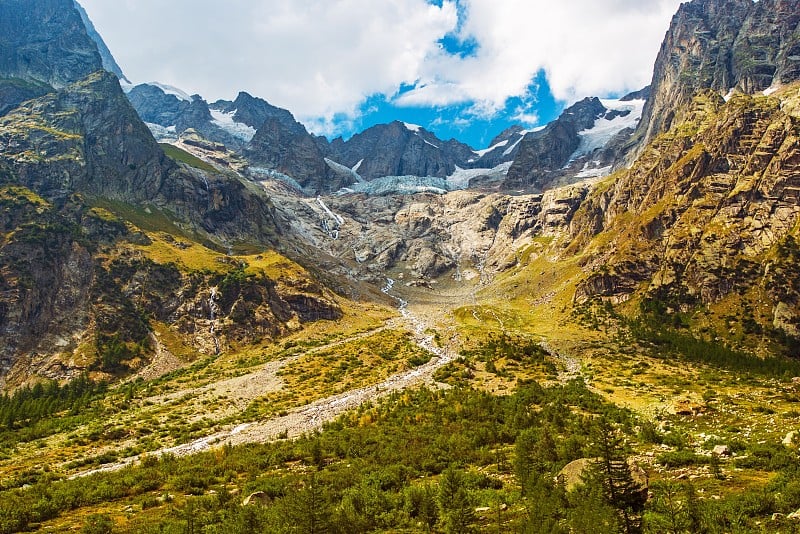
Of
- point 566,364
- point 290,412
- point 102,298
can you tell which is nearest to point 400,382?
point 290,412

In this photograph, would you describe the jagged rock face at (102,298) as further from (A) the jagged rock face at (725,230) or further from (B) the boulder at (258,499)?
(A) the jagged rock face at (725,230)

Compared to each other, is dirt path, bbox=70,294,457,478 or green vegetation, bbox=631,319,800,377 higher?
dirt path, bbox=70,294,457,478

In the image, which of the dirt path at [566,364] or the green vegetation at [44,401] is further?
the dirt path at [566,364]

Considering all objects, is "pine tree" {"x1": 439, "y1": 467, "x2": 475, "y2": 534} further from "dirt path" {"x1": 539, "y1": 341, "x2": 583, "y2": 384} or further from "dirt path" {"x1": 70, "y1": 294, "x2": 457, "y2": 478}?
"dirt path" {"x1": 539, "y1": 341, "x2": 583, "y2": 384}

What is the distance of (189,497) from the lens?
30.2 m

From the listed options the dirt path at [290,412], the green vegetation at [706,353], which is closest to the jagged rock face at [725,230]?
the green vegetation at [706,353]

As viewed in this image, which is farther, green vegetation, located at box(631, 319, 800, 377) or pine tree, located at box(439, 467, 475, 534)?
green vegetation, located at box(631, 319, 800, 377)

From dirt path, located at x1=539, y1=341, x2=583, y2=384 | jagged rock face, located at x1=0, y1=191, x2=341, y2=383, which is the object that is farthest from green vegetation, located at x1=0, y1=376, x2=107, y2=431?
dirt path, located at x1=539, y1=341, x2=583, y2=384

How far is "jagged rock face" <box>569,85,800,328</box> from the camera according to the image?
14525 cm

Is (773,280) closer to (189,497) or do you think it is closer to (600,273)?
(600,273)

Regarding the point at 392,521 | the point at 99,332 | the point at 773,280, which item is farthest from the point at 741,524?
the point at 773,280

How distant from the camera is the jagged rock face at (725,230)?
145m

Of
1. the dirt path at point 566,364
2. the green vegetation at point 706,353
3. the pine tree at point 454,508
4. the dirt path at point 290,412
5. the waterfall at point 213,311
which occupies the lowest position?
the green vegetation at point 706,353

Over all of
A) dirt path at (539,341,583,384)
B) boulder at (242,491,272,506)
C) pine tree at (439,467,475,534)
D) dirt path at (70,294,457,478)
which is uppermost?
pine tree at (439,467,475,534)
